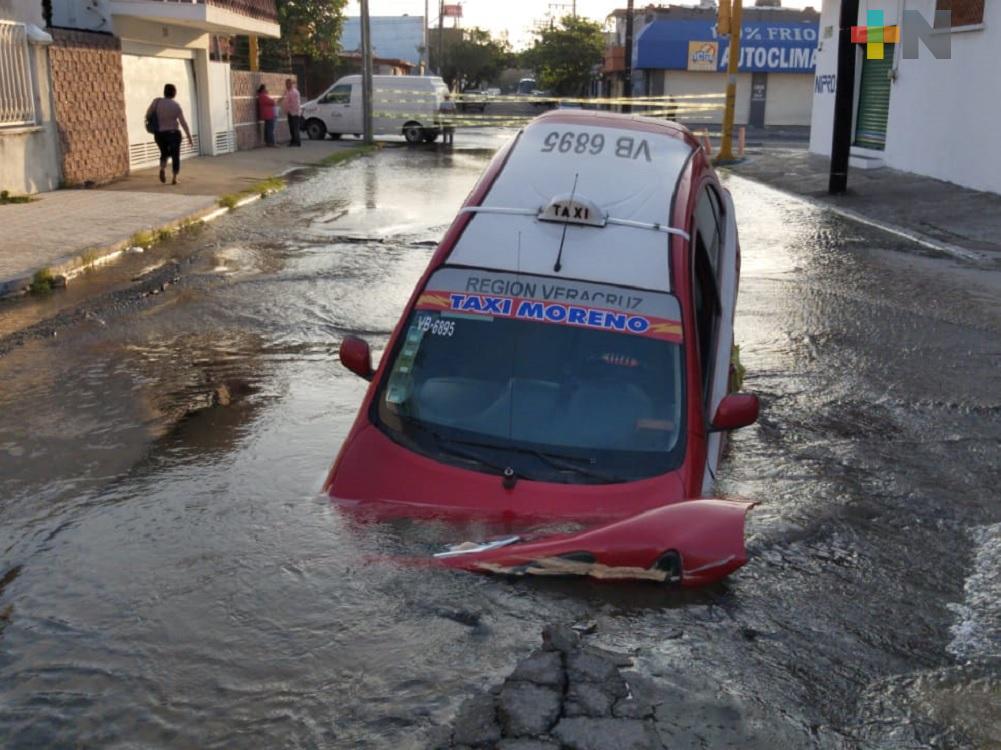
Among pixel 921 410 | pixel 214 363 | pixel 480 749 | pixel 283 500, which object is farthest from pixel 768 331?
pixel 480 749

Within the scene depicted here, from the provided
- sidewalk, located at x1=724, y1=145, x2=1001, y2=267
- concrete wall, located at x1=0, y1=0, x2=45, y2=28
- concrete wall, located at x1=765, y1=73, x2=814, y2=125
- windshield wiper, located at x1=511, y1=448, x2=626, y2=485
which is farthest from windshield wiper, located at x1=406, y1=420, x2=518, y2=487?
concrete wall, located at x1=765, y1=73, x2=814, y2=125

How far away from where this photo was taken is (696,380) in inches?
198

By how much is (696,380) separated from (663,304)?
38 centimetres

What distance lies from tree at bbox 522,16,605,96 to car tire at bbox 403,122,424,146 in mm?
43411

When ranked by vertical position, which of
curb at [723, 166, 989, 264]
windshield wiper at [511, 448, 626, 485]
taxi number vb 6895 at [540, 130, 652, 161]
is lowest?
curb at [723, 166, 989, 264]

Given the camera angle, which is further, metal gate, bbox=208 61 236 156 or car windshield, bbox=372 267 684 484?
metal gate, bbox=208 61 236 156

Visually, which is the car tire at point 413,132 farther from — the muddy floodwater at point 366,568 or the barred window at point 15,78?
the muddy floodwater at point 366,568

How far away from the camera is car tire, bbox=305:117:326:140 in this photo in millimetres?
38469

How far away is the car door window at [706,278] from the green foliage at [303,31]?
1652 inches

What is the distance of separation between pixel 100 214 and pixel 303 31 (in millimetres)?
32225

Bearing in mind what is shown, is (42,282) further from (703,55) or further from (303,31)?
(703,55)

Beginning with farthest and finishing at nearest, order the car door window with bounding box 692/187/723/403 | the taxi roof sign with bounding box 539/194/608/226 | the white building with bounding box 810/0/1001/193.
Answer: the white building with bounding box 810/0/1001/193
the car door window with bounding box 692/187/723/403
the taxi roof sign with bounding box 539/194/608/226

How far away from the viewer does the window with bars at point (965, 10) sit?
2081cm

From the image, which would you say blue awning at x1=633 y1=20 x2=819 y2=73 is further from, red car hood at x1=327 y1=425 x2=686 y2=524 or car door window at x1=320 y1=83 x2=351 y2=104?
red car hood at x1=327 y1=425 x2=686 y2=524
